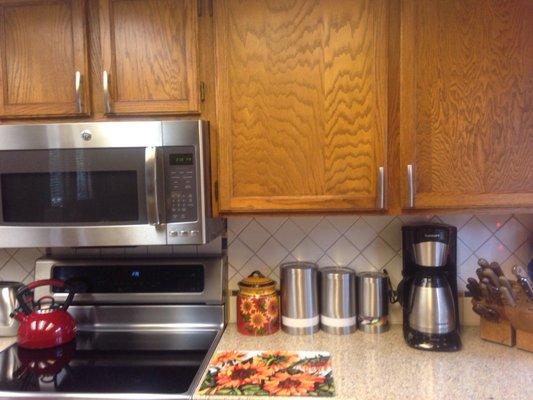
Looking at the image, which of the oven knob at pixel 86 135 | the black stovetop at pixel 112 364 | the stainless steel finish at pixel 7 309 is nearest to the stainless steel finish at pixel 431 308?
the black stovetop at pixel 112 364

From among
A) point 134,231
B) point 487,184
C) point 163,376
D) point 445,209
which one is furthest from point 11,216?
point 487,184

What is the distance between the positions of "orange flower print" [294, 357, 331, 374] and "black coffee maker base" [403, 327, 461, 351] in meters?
0.29

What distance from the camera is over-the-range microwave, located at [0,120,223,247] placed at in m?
1.23

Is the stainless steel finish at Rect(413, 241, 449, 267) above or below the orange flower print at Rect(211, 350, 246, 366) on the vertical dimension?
above

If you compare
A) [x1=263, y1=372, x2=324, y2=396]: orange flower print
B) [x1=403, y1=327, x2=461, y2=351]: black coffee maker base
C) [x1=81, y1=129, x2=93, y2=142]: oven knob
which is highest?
[x1=81, y1=129, x2=93, y2=142]: oven knob

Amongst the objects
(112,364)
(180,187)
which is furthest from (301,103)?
(112,364)

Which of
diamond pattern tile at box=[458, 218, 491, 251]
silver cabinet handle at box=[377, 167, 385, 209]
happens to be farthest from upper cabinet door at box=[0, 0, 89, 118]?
diamond pattern tile at box=[458, 218, 491, 251]

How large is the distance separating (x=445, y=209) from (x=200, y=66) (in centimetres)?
84

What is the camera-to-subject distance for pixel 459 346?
4.35 feet

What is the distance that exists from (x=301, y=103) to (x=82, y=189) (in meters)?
0.69

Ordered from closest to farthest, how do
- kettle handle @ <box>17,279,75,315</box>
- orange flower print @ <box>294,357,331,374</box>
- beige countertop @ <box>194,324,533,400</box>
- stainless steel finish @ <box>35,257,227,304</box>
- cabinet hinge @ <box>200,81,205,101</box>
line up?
beige countertop @ <box>194,324,533,400</box> < orange flower print @ <box>294,357,331,374</box> < cabinet hinge @ <box>200,81,205,101</box> < kettle handle @ <box>17,279,75,315</box> < stainless steel finish @ <box>35,257,227,304</box>

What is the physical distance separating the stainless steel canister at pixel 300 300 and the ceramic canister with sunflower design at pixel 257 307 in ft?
0.15

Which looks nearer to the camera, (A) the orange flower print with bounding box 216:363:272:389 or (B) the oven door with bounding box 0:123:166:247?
(A) the orange flower print with bounding box 216:363:272:389

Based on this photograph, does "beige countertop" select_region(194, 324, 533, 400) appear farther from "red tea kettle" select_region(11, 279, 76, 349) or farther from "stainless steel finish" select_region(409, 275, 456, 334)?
"red tea kettle" select_region(11, 279, 76, 349)
